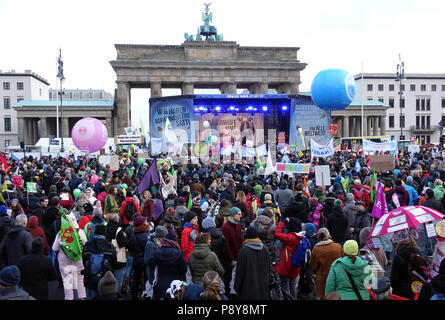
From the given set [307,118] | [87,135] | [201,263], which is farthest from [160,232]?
[307,118]

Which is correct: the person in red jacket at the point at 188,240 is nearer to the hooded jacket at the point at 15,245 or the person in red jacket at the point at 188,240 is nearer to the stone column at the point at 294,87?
the hooded jacket at the point at 15,245

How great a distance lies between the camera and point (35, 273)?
218 inches

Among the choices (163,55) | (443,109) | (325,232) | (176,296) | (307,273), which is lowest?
(307,273)

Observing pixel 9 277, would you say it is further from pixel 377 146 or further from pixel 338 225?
pixel 377 146

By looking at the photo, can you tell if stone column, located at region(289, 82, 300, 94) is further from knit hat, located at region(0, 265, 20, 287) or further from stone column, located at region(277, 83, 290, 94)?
knit hat, located at region(0, 265, 20, 287)

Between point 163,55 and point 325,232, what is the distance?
5265 cm

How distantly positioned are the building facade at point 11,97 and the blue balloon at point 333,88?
70.0 metres

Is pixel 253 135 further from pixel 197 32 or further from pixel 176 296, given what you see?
pixel 176 296

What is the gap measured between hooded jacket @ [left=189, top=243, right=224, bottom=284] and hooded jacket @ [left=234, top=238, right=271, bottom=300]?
1.04 ft

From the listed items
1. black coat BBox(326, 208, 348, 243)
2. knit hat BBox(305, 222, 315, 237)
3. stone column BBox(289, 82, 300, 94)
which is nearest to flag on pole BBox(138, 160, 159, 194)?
black coat BBox(326, 208, 348, 243)

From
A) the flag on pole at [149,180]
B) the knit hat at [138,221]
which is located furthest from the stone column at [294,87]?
the knit hat at [138,221]

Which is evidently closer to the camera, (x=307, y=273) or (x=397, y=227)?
(x=397, y=227)
